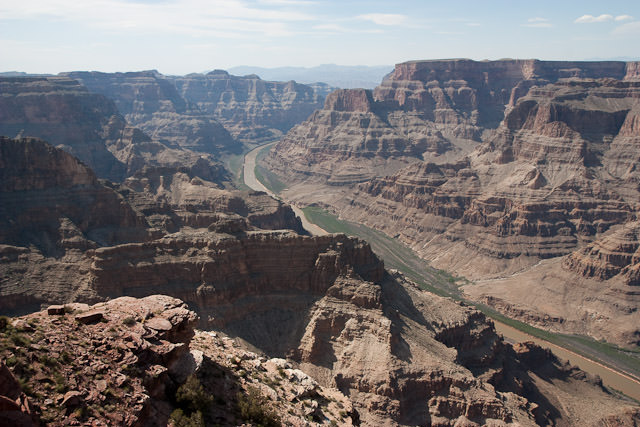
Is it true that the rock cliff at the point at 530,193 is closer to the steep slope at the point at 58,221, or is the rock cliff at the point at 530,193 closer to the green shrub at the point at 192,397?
the steep slope at the point at 58,221

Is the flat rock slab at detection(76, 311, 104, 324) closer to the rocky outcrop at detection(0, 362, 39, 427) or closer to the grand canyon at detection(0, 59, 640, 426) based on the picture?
the grand canyon at detection(0, 59, 640, 426)

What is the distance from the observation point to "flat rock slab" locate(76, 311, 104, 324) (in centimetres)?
2394

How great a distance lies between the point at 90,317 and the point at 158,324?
11.0ft

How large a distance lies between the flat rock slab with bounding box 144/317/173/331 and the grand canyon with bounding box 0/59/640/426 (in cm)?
11

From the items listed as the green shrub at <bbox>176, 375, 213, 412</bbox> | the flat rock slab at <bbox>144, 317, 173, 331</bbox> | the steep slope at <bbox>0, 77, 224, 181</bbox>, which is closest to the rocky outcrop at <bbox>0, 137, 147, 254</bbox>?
the flat rock slab at <bbox>144, 317, 173, 331</bbox>

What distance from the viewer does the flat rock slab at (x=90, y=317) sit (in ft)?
78.5

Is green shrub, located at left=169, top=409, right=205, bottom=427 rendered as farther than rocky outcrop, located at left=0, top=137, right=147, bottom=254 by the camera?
No

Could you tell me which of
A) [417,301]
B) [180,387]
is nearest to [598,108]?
[417,301]

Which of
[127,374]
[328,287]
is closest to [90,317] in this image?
[127,374]

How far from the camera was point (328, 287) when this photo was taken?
62344 mm

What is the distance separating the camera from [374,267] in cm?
6700

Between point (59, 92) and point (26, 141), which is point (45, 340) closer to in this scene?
point (26, 141)

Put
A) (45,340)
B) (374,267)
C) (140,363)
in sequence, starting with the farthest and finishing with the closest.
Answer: (374,267)
(140,363)
(45,340)

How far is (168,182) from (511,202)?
290ft
